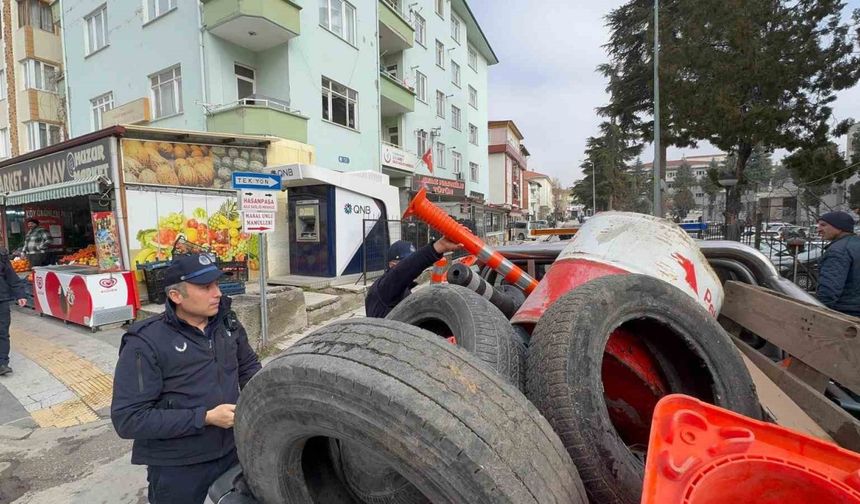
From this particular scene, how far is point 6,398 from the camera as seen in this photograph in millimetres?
4949

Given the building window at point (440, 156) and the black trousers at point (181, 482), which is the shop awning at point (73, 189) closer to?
the black trousers at point (181, 482)

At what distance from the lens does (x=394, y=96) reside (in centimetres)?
2009

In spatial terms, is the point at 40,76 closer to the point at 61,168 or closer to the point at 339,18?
the point at 339,18

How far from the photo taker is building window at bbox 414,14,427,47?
23656 millimetres

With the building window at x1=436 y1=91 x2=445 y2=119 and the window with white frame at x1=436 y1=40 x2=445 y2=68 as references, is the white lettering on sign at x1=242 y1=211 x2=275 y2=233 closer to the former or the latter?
the building window at x1=436 y1=91 x2=445 y2=119

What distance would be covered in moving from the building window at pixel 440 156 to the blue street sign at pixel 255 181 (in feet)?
69.1

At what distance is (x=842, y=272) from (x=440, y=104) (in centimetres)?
2521

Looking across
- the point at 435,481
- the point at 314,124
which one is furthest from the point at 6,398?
the point at 314,124

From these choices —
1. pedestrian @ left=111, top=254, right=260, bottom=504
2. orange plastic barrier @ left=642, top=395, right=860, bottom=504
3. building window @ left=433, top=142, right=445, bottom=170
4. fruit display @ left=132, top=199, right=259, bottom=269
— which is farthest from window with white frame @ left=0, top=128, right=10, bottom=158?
orange plastic barrier @ left=642, top=395, right=860, bottom=504

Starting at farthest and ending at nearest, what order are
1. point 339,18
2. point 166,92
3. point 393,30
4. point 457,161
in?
point 457,161
point 393,30
point 339,18
point 166,92

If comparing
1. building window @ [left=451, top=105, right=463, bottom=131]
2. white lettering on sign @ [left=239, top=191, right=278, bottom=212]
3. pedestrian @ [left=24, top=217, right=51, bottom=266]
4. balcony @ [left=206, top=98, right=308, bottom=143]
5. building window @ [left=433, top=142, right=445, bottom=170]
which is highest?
building window @ [left=451, top=105, right=463, bottom=131]

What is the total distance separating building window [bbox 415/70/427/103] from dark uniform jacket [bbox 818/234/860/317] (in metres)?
22.1

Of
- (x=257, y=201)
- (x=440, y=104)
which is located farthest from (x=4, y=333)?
(x=440, y=104)

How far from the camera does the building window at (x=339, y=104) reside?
15.7 metres
